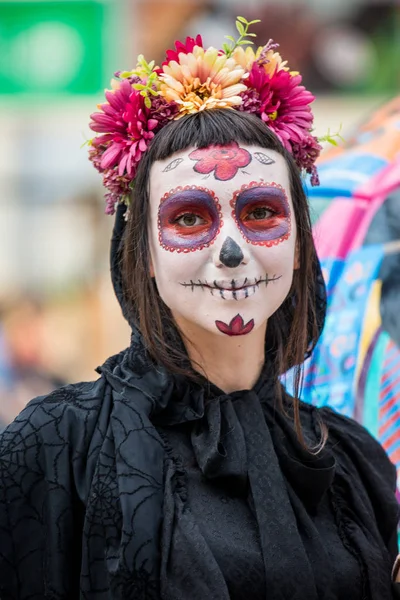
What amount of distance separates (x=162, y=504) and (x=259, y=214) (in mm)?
747

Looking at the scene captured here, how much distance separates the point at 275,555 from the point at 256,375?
0.52 m

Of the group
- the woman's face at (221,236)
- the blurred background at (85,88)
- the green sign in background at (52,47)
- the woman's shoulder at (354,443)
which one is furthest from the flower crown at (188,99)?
the green sign in background at (52,47)

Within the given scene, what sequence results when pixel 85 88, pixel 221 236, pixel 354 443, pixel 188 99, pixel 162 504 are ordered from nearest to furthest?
pixel 162 504 < pixel 221 236 < pixel 188 99 < pixel 354 443 < pixel 85 88

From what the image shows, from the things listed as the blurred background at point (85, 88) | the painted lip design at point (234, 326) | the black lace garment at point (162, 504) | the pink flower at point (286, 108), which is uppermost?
the blurred background at point (85, 88)

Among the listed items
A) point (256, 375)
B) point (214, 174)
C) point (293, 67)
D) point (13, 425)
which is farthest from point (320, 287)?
point (293, 67)

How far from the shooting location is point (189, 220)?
8.19 ft

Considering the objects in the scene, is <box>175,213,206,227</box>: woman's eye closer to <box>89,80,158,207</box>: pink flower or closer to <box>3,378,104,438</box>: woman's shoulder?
<box>89,80,158,207</box>: pink flower

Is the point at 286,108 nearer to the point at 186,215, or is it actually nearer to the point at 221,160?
the point at 221,160

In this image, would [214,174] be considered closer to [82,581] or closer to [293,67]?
[82,581]

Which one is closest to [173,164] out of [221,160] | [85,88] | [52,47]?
[221,160]

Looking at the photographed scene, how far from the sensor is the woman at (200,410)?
2.31 m

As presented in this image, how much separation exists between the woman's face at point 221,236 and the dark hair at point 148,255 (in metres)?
0.03

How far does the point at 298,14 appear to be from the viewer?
875cm

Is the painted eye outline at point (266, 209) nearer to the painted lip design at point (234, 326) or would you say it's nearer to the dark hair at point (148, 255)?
the dark hair at point (148, 255)
